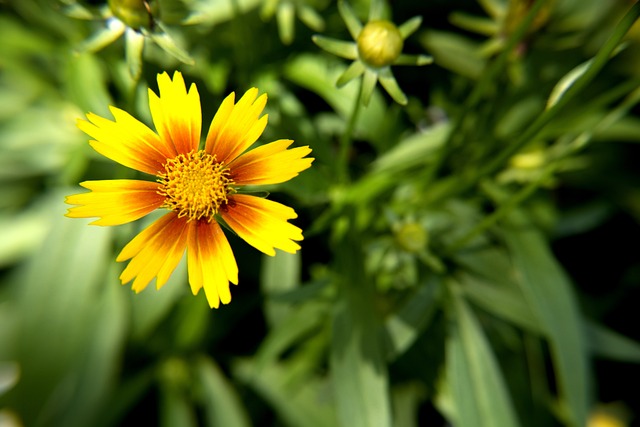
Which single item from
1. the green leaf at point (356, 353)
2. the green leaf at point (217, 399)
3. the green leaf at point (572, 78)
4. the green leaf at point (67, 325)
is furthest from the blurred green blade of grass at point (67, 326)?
the green leaf at point (572, 78)

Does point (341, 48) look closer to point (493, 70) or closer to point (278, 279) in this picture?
point (493, 70)

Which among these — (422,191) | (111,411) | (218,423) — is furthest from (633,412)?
(111,411)

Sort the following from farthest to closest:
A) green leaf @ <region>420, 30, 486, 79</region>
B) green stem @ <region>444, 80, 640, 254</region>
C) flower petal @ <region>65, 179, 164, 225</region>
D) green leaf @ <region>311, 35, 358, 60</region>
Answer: green leaf @ <region>420, 30, 486, 79</region>
green stem @ <region>444, 80, 640, 254</region>
green leaf @ <region>311, 35, 358, 60</region>
flower petal @ <region>65, 179, 164, 225</region>

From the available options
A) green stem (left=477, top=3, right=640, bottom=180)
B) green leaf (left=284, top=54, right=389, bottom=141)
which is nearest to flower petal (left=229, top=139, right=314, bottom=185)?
green stem (left=477, top=3, right=640, bottom=180)

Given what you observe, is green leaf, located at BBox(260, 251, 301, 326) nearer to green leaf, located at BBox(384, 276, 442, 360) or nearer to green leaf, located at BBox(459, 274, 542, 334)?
green leaf, located at BBox(384, 276, 442, 360)

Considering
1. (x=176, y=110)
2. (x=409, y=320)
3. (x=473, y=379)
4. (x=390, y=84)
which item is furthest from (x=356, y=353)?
(x=176, y=110)

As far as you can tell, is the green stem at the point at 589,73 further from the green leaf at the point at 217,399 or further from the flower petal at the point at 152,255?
the green leaf at the point at 217,399
